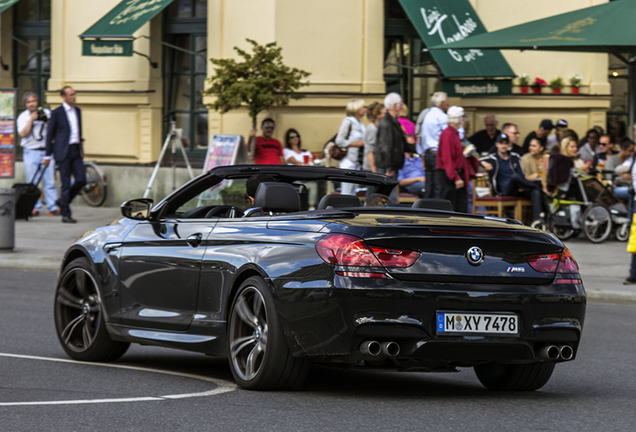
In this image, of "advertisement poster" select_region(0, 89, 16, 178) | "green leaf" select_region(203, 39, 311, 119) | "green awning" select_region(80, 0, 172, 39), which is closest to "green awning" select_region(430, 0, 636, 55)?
"green leaf" select_region(203, 39, 311, 119)

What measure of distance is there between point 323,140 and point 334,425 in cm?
1547

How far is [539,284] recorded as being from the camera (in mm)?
6168

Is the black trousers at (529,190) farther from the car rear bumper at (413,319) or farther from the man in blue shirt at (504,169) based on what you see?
the car rear bumper at (413,319)

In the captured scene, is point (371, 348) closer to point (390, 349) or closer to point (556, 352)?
point (390, 349)

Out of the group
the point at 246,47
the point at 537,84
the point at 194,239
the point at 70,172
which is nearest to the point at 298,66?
the point at 246,47

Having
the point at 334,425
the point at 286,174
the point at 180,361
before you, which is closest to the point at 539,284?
the point at 334,425

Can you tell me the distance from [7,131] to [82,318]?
10225 millimetres

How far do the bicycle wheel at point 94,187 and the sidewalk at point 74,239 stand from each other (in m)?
1.69

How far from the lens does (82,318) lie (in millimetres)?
7922

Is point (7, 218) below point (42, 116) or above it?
below

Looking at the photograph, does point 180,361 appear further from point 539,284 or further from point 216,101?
point 216,101

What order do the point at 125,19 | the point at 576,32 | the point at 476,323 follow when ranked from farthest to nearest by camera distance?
the point at 125,19 < the point at 576,32 < the point at 476,323

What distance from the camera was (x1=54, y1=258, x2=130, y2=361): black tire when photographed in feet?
25.5

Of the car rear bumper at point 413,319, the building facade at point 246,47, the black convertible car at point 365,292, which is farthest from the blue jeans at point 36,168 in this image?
the car rear bumper at point 413,319
